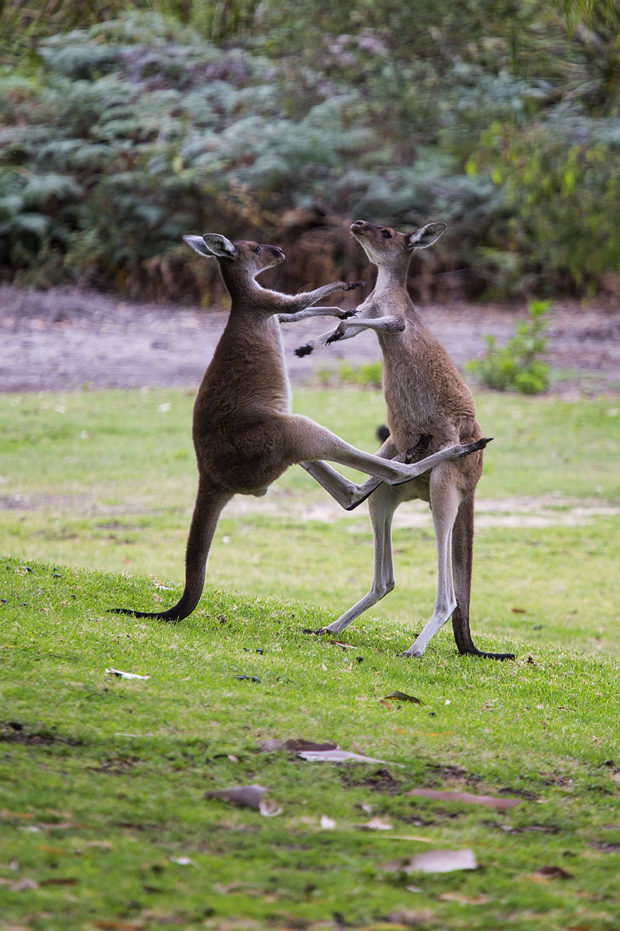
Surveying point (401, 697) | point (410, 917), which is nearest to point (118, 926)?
point (410, 917)

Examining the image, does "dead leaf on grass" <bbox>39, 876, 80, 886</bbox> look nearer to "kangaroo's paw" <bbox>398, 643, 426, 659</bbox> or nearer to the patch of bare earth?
"kangaroo's paw" <bbox>398, 643, 426, 659</bbox>

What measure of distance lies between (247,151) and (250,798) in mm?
17094

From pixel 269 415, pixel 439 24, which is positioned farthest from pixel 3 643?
pixel 439 24

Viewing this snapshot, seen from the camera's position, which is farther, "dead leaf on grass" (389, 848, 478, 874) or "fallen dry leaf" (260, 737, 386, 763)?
"fallen dry leaf" (260, 737, 386, 763)

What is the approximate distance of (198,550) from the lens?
5074 millimetres

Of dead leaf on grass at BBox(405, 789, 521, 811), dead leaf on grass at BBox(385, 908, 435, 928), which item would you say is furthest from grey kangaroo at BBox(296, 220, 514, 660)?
dead leaf on grass at BBox(385, 908, 435, 928)

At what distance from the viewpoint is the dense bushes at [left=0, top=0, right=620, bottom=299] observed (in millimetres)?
17891

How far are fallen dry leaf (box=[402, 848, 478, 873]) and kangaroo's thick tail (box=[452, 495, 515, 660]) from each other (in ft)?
8.35

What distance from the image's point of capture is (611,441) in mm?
13492

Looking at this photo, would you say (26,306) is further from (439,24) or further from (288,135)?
(439,24)

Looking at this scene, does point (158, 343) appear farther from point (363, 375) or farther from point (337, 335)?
point (337, 335)

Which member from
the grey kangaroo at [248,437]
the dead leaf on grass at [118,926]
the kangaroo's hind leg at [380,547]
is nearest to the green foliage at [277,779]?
the dead leaf on grass at [118,926]

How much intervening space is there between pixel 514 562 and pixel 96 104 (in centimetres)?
1370

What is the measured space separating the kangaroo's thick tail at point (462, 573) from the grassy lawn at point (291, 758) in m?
0.21
